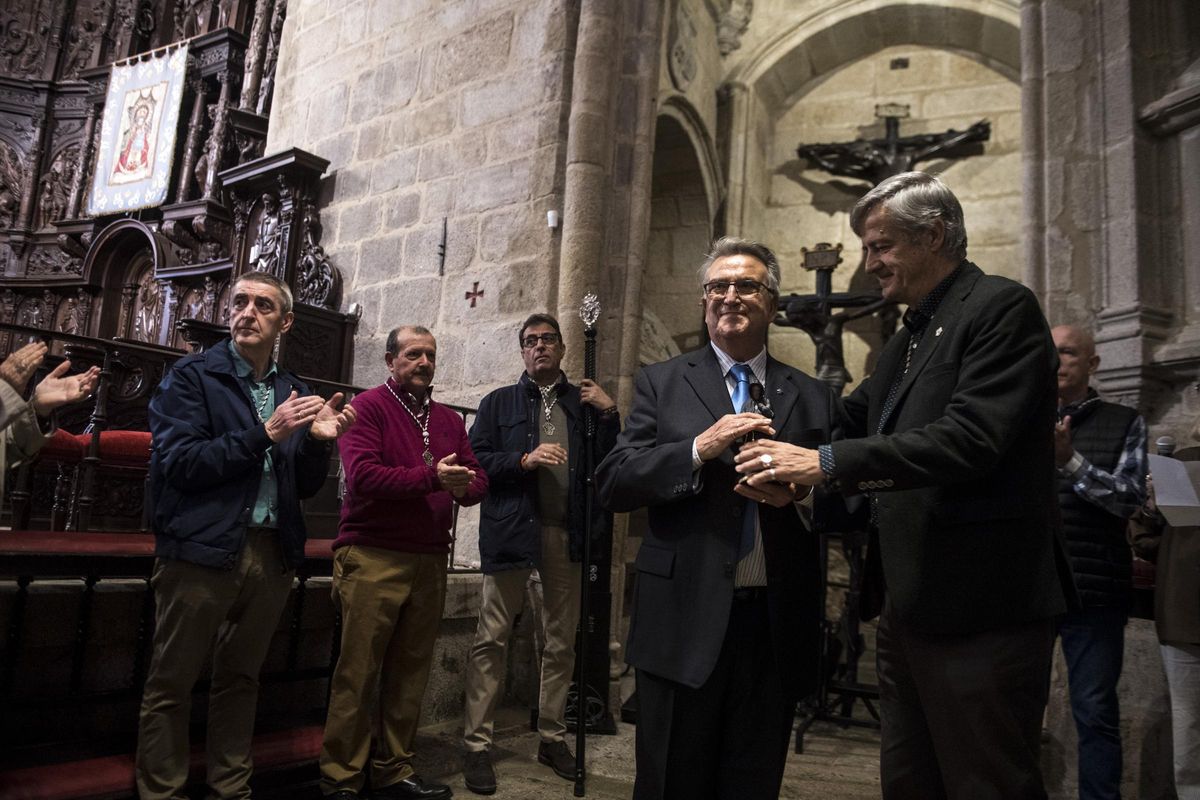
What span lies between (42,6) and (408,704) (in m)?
14.6

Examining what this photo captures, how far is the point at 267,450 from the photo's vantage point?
2688 millimetres

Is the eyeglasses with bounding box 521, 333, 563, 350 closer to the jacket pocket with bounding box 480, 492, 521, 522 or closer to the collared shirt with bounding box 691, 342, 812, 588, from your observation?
the jacket pocket with bounding box 480, 492, 521, 522

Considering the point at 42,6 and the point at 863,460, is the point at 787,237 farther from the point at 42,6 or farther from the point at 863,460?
the point at 42,6

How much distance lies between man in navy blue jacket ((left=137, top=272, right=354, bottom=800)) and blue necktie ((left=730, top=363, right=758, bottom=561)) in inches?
49.9

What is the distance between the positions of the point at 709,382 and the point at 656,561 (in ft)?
1.46

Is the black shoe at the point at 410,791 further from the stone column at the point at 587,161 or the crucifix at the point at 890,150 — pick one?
the crucifix at the point at 890,150

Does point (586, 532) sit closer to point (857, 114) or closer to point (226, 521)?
point (226, 521)

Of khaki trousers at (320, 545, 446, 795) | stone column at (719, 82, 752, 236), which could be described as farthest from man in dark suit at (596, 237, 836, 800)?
stone column at (719, 82, 752, 236)

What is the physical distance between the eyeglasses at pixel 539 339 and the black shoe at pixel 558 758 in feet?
5.63

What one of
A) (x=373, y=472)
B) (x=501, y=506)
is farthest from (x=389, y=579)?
(x=501, y=506)

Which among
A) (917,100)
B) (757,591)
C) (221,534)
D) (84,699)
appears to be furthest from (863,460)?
(917,100)

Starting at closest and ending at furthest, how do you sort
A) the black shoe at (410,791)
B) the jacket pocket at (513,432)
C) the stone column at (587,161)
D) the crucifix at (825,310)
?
the black shoe at (410,791)
the jacket pocket at (513,432)
the stone column at (587,161)
the crucifix at (825,310)

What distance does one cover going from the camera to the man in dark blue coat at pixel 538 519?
3365 millimetres

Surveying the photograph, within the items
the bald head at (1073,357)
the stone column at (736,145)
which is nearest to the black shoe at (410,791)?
the bald head at (1073,357)
